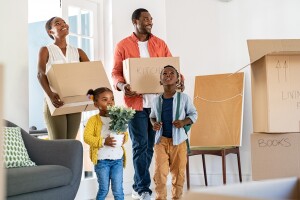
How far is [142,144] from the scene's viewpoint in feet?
11.8

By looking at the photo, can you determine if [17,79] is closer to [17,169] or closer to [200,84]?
[17,169]

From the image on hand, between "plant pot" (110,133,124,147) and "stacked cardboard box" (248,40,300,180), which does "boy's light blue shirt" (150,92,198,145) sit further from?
"stacked cardboard box" (248,40,300,180)

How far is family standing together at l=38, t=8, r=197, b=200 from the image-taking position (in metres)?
3.11

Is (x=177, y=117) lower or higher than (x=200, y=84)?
lower

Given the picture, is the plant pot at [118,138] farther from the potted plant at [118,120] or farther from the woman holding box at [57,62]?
the woman holding box at [57,62]

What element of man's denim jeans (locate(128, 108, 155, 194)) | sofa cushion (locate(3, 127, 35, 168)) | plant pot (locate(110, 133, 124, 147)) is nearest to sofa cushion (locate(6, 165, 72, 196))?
sofa cushion (locate(3, 127, 35, 168))

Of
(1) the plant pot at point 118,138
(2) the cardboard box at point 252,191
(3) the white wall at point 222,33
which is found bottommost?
(1) the plant pot at point 118,138

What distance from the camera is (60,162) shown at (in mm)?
3014

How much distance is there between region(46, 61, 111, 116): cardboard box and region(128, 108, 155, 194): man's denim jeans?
44cm

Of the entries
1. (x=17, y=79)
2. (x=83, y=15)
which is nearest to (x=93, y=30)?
(x=83, y=15)

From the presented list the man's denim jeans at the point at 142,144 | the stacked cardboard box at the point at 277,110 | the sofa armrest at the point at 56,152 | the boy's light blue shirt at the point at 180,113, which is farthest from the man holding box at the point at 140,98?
the stacked cardboard box at the point at 277,110

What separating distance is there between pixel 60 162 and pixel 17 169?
0.35 m

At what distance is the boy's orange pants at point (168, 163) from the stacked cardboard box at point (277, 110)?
4.36 ft

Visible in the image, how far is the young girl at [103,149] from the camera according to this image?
121 inches
